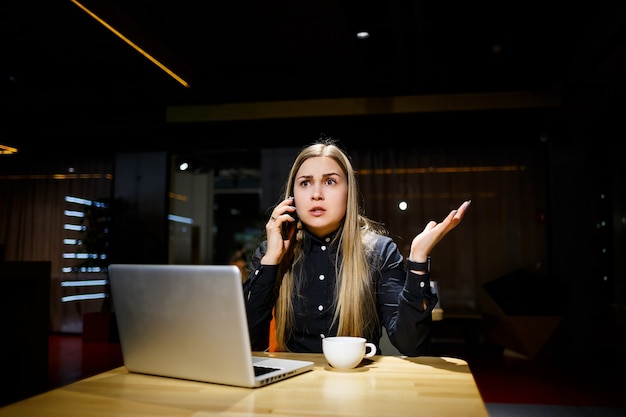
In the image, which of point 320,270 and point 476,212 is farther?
point 476,212

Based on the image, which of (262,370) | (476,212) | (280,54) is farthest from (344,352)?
(476,212)

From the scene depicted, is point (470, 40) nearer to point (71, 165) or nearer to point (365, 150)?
point (365, 150)

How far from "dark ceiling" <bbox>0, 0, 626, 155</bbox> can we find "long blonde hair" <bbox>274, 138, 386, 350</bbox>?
1.90 metres

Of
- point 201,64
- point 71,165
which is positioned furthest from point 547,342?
point 71,165

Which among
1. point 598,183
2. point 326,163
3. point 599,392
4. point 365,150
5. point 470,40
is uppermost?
point 470,40

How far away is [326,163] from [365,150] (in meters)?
5.28

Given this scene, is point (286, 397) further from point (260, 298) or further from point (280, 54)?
point (280, 54)

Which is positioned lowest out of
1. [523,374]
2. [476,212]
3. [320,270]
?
[523,374]

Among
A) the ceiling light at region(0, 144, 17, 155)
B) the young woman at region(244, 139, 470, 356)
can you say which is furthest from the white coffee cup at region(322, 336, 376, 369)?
the ceiling light at region(0, 144, 17, 155)

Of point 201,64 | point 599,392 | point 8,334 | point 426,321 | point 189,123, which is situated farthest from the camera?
point 189,123

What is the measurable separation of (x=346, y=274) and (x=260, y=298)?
273 millimetres

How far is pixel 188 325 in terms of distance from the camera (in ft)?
3.37

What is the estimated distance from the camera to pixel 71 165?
7.10 metres

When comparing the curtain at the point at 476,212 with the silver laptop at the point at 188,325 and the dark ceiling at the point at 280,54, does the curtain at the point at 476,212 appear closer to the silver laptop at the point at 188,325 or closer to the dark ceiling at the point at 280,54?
the dark ceiling at the point at 280,54
